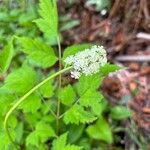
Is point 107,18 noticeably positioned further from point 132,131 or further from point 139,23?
point 132,131

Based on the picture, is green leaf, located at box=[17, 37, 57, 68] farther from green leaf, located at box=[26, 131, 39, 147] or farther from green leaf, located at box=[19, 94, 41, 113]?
green leaf, located at box=[26, 131, 39, 147]

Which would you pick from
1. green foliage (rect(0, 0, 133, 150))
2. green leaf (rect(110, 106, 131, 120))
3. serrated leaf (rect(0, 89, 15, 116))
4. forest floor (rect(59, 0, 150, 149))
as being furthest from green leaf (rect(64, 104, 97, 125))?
forest floor (rect(59, 0, 150, 149))

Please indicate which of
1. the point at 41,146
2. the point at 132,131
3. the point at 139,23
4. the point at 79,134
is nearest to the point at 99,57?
the point at 41,146

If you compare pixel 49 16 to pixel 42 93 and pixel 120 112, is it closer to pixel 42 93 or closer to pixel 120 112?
pixel 42 93

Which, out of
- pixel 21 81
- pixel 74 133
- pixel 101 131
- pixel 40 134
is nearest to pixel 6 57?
pixel 21 81

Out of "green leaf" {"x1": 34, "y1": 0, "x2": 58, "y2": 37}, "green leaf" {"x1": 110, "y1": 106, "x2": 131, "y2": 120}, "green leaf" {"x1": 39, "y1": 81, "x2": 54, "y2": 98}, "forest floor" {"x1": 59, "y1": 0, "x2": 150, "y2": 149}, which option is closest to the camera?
"green leaf" {"x1": 34, "y1": 0, "x2": 58, "y2": 37}

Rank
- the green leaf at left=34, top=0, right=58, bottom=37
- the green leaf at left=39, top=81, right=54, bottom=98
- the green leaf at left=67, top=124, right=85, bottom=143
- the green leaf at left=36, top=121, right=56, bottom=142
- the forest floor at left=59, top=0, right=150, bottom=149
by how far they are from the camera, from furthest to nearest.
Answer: the forest floor at left=59, top=0, right=150, bottom=149, the green leaf at left=67, top=124, right=85, bottom=143, the green leaf at left=36, top=121, right=56, bottom=142, the green leaf at left=39, top=81, right=54, bottom=98, the green leaf at left=34, top=0, right=58, bottom=37
